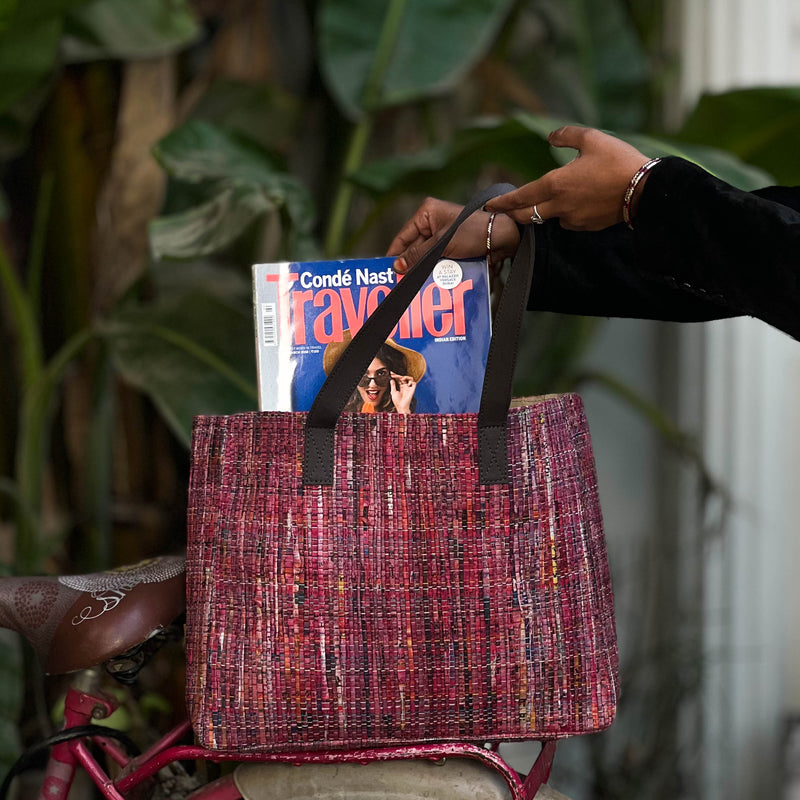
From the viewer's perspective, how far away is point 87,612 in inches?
26.6

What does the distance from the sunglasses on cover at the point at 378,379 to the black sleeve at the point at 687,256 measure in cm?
15

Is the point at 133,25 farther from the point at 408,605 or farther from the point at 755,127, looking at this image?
the point at 408,605

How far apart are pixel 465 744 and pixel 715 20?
50.4 inches

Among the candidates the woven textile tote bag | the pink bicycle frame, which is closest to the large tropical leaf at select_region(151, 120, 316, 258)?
the woven textile tote bag

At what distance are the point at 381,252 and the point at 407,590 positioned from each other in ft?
4.04

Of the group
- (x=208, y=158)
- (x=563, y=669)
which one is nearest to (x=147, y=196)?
(x=208, y=158)

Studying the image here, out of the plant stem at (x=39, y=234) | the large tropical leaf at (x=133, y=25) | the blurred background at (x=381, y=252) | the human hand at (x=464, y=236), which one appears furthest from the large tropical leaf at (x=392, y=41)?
the human hand at (x=464, y=236)

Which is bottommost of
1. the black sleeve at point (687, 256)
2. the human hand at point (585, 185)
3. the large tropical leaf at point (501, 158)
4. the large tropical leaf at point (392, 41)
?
the black sleeve at point (687, 256)

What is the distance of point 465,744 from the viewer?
0.62 meters

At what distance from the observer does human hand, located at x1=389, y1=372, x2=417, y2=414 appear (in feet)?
2.15

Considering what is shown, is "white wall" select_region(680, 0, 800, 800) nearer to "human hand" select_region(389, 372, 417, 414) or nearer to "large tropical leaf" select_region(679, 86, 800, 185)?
"large tropical leaf" select_region(679, 86, 800, 185)

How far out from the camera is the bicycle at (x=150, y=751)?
0.64 meters

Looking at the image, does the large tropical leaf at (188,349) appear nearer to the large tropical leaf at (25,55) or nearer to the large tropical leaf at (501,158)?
the large tropical leaf at (501,158)

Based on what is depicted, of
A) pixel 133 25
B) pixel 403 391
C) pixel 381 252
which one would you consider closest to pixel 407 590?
pixel 403 391
